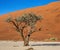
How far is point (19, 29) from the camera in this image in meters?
37.9

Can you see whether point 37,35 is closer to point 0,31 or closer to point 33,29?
point 0,31

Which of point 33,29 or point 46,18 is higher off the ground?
point 46,18

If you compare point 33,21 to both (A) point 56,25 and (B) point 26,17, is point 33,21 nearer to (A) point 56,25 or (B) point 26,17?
(B) point 26,17

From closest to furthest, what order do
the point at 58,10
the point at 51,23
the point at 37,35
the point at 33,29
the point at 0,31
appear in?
the point at 33,29
the point at 37,35
the point at 0,31
the point at 51,23
the point at 58,10

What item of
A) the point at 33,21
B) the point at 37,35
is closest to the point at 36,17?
the point at 33,21

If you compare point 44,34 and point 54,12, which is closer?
point 44,34

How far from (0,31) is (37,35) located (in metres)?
12.9

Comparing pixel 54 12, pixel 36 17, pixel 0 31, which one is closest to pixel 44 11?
pixel 54 12

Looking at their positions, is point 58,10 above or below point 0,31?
above

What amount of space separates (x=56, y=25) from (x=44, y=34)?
Result: 11.3m

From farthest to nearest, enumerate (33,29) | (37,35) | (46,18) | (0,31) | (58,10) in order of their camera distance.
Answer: (58,10) → (46,18) → (0,31) → (37,35) → (33,29)

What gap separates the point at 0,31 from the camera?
72188mm

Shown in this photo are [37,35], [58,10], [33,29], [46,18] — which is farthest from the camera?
[58,10]

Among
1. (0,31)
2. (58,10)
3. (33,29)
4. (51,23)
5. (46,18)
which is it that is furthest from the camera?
(58,10)
